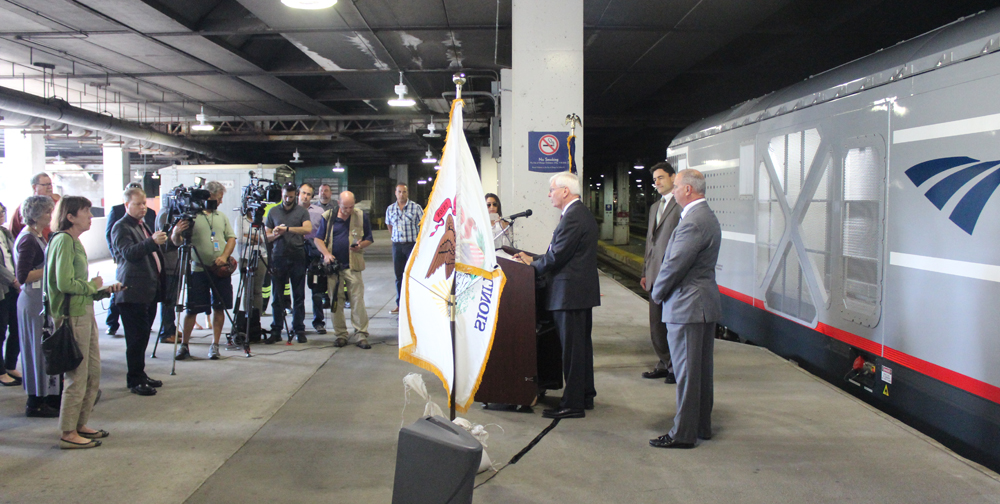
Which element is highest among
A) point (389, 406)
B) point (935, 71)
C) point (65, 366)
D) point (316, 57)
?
point (316, 57)

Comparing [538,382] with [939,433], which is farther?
[538,382]

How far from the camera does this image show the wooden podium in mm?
4395

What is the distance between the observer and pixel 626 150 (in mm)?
29422

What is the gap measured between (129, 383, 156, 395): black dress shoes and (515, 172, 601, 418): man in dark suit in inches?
129

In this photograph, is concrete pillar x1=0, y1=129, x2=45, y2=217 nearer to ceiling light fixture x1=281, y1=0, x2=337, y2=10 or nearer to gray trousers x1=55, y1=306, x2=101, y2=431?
ceiling light fixture x1=281, y1=0, x2=337, y2=10

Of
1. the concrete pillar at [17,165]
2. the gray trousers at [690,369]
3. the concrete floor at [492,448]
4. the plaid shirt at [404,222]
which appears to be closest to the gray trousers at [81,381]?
the concrete floor at [492,448]

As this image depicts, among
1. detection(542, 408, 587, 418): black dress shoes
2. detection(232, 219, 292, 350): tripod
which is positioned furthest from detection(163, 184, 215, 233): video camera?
detection(542, 408, 587, 418): black dress shoes

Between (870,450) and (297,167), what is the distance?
1521 inches

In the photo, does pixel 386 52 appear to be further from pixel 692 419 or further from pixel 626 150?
pixel 626 150

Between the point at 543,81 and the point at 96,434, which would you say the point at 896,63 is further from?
the point at 96,434

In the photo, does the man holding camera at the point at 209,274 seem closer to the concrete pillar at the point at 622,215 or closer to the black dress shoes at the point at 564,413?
the black dress shoes at the point at 564,413

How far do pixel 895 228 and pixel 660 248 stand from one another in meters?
1.76

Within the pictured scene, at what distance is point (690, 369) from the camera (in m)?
3.80

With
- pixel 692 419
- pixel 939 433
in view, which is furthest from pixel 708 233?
pixel 939 433
